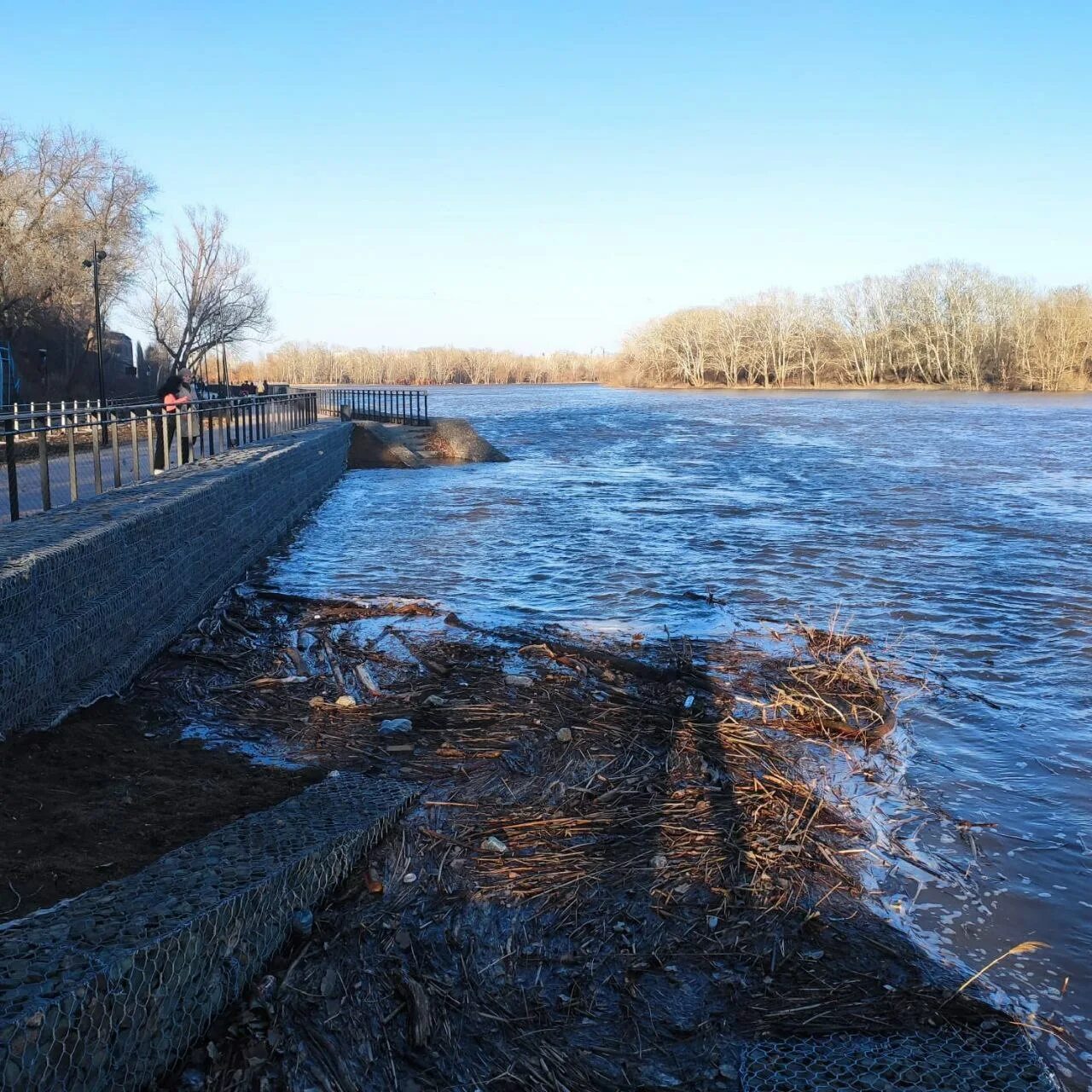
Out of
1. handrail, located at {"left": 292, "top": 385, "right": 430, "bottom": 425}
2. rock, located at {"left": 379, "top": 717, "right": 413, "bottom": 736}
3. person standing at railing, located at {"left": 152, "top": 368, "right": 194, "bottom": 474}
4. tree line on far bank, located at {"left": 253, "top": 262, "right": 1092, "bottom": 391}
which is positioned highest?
tree line on far bank, located at {"left": 253, "top": 262, "right": 1092, "bottom": 391}

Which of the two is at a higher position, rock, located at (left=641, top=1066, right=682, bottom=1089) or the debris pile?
the debris pile

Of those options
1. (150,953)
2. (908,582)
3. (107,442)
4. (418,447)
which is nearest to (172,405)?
(107,442)

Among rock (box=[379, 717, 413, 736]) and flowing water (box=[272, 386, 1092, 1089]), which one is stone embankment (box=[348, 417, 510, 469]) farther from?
rock (box=[379, 717, 413, 736])

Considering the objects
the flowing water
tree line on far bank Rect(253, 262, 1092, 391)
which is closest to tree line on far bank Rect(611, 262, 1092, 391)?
tree line on far bank Rect(253, 262, 1092, 391)

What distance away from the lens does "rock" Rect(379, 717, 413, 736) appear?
5832 mm

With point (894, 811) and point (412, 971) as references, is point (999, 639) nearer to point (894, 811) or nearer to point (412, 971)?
point (894, 811)

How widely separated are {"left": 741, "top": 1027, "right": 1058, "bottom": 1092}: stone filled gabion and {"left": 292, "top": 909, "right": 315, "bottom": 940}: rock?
160 centimetres

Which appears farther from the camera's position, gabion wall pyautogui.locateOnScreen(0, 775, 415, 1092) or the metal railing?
the metal railing

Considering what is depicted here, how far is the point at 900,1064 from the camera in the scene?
3152mm

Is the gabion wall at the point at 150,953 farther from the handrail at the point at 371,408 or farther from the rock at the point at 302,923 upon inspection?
the handrail at the point at 371,408

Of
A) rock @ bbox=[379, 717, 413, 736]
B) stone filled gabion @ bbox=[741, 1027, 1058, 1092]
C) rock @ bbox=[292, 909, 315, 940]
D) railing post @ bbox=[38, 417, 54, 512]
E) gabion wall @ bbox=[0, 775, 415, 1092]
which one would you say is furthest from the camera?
railing post @ bbox=[38, 417, 54, 512]

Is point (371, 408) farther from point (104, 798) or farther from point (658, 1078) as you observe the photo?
point (658, 1078)

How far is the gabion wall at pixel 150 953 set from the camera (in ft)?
8.59

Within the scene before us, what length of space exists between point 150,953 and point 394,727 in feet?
9.79
